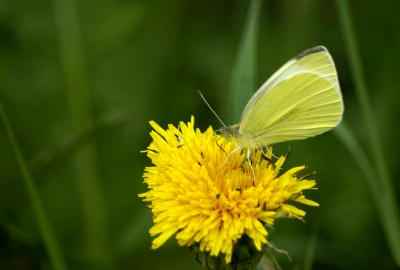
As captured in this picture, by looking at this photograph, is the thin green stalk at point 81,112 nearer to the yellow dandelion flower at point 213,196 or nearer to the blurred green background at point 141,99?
the blurred green background at point 141,99

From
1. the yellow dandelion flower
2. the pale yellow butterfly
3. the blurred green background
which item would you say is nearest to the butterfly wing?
the pale yellow butterfly

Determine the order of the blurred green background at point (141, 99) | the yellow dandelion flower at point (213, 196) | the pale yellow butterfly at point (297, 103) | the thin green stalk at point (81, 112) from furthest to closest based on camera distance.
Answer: the thin green stalk at point (81, 112), the blurred green background at point (141, 99), the pale yellow butterfly at point (297, 103), the yellow dandelion flower at point (213, 196)

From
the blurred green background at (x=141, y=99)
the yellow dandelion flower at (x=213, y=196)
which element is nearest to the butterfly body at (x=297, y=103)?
the yellow dandelion flower at (x=213, y=196)

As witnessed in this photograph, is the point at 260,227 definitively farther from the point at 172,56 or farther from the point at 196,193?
the point at 172,56

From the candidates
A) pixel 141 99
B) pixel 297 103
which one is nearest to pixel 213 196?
pixel 297 103

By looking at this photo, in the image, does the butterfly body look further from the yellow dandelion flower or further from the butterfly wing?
the yellow dandelion flower
